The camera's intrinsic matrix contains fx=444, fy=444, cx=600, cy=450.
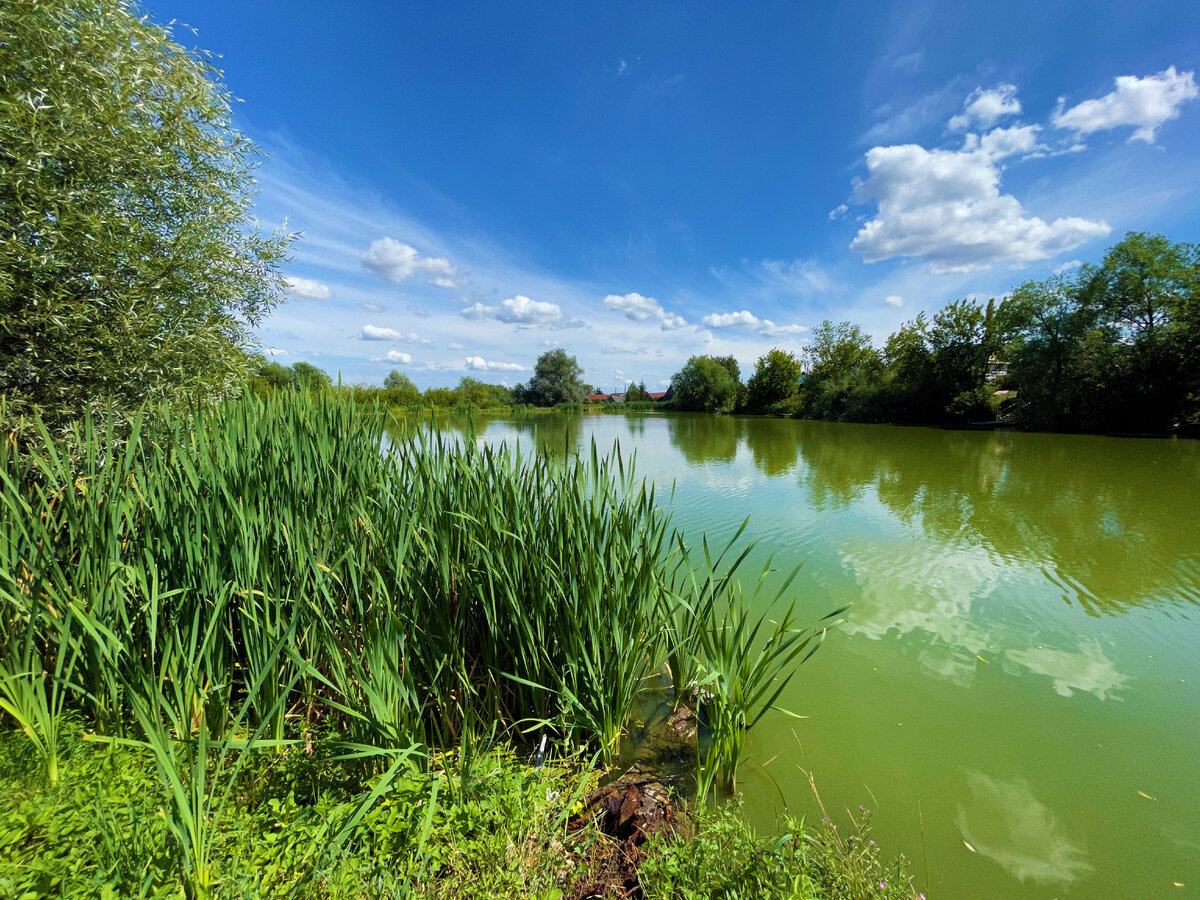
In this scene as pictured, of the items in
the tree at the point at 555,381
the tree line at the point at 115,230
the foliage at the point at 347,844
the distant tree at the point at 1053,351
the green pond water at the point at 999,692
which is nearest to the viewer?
the foliage at the point at 347,844

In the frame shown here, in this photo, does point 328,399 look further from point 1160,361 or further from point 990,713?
point 1160,361

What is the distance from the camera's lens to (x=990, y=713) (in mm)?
2941

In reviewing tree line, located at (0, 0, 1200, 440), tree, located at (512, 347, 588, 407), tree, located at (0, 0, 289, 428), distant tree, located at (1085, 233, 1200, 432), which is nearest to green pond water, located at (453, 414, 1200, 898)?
tree line, located at (0, 0, 1200, 440)

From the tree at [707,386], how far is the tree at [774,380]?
396 centimetres

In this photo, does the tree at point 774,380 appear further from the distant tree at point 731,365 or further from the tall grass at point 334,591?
the tall grass at point 334,591

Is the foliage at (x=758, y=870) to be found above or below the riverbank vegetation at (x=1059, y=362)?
below

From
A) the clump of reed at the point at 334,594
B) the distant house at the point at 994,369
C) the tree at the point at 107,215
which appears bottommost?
the clump of reed at the point at 334,594

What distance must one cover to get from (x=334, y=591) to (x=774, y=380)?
48.8m

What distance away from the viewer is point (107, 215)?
3.88 metres

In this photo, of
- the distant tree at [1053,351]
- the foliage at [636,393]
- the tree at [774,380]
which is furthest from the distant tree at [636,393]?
the distant tree at [1053,351]

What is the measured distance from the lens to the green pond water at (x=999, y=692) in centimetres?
203

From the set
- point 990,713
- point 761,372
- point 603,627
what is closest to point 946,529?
point 990,713

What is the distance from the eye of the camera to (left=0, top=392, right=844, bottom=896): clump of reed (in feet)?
5.44

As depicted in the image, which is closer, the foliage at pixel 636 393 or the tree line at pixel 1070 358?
the tree line at pixel 1070 358
